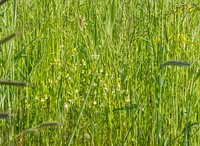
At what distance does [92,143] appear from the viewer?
75.5 inches

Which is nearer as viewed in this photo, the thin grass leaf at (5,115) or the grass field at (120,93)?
the thin grass leaf at (5,115)

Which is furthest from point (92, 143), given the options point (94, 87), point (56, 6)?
point (56, 6)

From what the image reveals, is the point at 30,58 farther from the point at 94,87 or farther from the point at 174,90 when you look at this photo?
the point at 174,90

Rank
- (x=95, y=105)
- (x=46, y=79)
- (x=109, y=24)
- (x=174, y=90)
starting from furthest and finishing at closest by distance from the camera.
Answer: (x=46, y=79), (x=95, y=105), (x=174, y=90), (x=109, y=24)

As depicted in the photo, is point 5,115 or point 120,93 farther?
point 120,93

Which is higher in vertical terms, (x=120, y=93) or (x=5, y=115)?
(x=5, y=115)

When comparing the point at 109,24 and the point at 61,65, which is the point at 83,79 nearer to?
the point at 61,65

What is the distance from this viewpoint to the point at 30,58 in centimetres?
253

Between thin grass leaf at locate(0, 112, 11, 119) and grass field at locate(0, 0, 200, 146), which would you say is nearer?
thin grass leaf at locate(0, 112, 11, 119)

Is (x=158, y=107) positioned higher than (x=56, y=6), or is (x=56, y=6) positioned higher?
(x=56, y=6)

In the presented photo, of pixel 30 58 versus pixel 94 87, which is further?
pixel 30 58

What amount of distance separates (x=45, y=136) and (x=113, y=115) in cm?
30

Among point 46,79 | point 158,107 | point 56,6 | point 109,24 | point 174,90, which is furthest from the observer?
point 56,6

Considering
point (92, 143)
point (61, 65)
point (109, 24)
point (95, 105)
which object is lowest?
point (92, 143)
